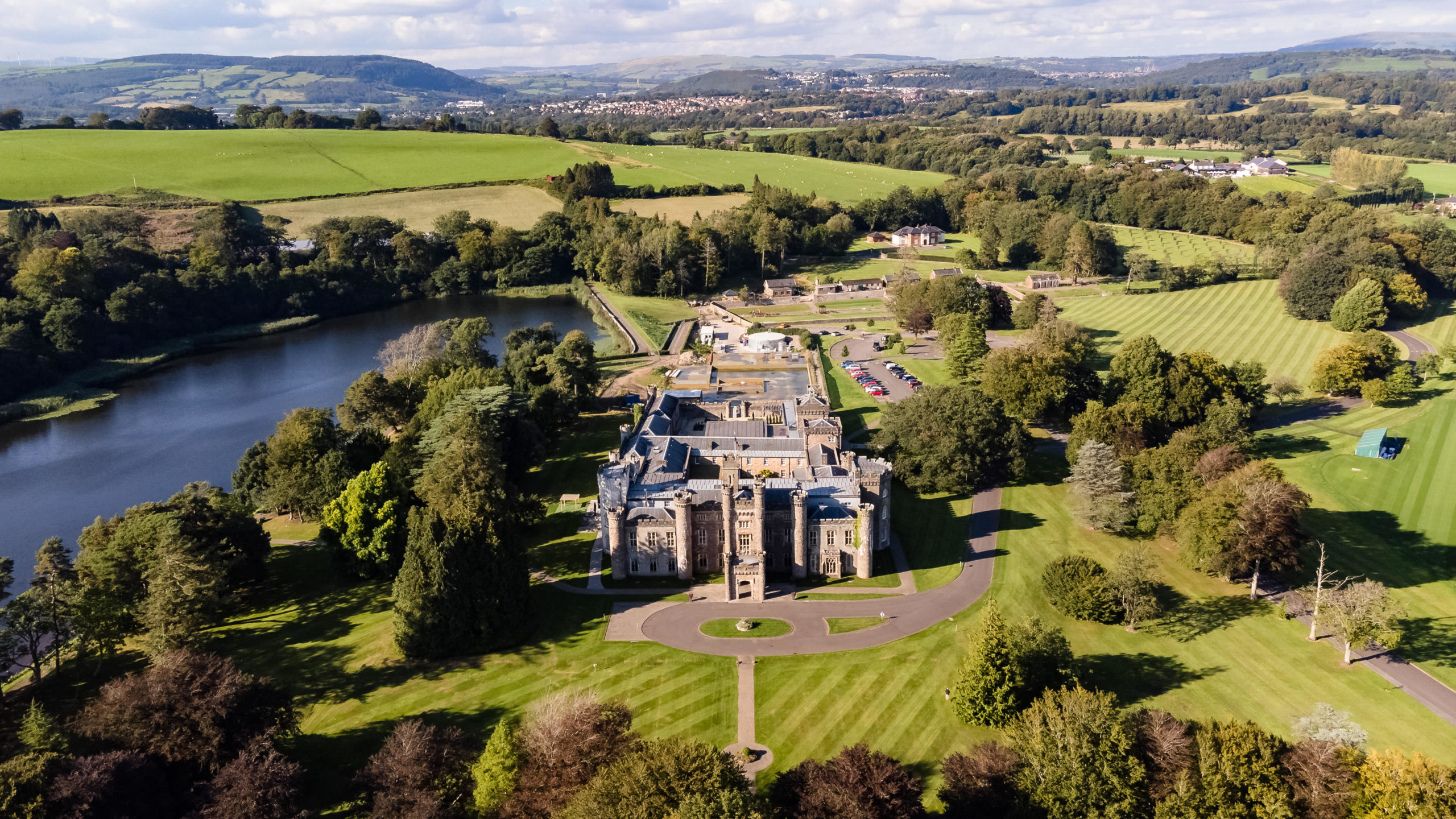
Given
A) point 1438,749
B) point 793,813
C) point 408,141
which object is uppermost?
point 408,141

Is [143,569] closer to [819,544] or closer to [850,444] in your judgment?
[819,544]

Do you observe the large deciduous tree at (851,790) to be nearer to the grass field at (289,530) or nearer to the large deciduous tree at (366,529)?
the large deciduous tree at (366,529)

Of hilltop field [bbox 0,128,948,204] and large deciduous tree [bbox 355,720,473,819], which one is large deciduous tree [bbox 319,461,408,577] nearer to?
large deciduous tree [bbox 355,720,473,819]

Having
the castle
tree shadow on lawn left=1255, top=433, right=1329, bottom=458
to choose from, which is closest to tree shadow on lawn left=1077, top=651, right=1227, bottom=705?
the castle

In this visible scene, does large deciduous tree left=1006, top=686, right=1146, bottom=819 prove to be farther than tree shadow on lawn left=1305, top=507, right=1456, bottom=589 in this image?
No

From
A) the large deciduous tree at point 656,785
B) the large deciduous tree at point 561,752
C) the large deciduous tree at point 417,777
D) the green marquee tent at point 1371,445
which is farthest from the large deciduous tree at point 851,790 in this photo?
the green marquee tent at point 1371,445

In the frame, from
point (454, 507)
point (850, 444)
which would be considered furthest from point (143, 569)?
point (850, 444)

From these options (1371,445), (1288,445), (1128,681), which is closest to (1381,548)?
(1371,445)
